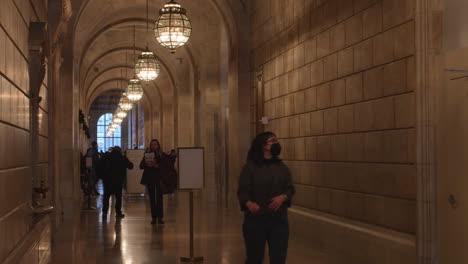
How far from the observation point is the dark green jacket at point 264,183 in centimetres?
548

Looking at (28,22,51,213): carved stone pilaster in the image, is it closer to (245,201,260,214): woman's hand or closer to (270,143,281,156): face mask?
(245,201,260,214): woman's hand

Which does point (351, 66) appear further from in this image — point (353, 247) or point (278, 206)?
point (278, 206)

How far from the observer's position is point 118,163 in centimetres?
1440

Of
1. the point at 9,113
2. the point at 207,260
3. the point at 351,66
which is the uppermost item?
the point at 351,66

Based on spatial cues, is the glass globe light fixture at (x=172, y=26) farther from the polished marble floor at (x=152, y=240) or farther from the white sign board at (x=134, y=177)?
the white sign board at (x=134, y=177)

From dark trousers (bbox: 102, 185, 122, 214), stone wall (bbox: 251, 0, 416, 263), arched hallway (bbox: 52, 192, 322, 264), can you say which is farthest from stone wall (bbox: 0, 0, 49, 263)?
dark trousers (bbox: 102, 185, 122, 214)

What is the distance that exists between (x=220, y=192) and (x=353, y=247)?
10395mm

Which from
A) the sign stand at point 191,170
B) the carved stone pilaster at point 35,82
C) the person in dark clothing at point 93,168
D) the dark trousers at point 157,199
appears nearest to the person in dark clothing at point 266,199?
the carved stone pilaster at point 35,82

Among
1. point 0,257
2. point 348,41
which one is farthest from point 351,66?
point 0,257

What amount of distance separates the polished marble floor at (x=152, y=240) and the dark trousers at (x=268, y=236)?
2580 mm

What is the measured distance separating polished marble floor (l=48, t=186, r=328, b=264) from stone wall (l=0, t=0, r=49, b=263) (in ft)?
7.88

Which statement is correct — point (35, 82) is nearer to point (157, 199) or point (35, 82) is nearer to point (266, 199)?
point (266, 199)

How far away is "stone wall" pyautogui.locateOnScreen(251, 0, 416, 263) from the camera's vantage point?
23.4ft

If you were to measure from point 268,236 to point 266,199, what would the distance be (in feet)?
1.01
